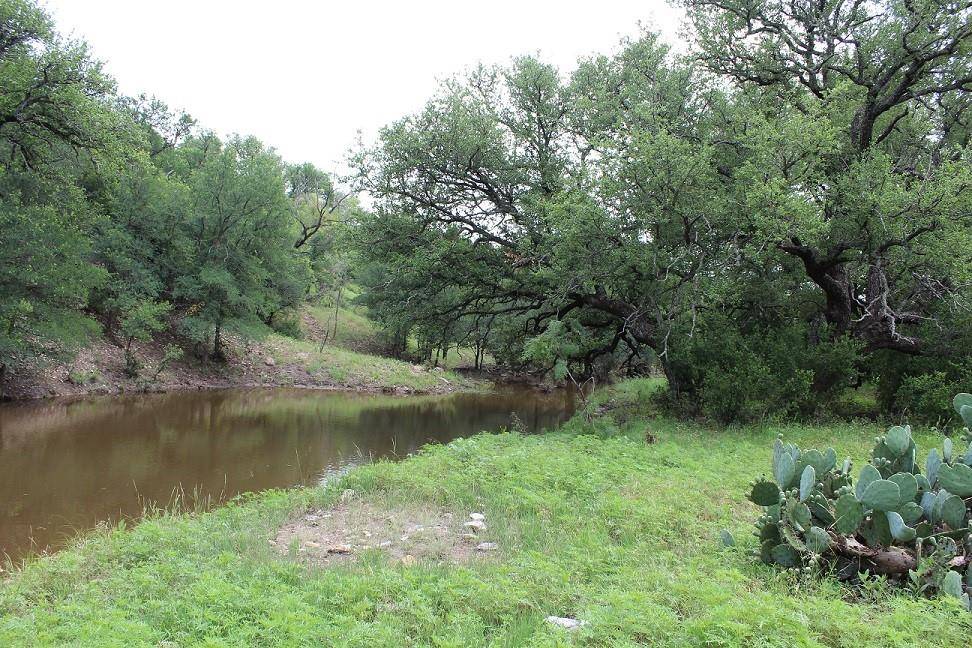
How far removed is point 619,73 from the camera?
15633 mm

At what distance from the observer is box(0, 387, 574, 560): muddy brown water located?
9562 mm

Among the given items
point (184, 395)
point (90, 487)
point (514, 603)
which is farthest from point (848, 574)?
point (184, 395)

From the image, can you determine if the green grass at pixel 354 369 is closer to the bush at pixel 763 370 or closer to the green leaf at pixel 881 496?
the bush at pixel 763 370

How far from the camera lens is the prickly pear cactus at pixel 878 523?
392 centimetres

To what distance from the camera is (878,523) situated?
412cm

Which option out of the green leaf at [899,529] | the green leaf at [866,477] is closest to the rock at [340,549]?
the green leaf at [866,477]

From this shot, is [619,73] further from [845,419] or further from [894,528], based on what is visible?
[894,528]

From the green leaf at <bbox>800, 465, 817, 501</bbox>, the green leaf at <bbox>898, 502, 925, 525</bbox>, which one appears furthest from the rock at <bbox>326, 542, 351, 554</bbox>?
the green leaf at <bbox>898, 502, 925, 525</bbox>

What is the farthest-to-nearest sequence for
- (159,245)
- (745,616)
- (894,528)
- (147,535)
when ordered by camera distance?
(159,245) < (147,535) < (894,528) < (745,616)

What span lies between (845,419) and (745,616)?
12.4 meters

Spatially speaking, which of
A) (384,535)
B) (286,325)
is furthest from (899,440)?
(286,325)

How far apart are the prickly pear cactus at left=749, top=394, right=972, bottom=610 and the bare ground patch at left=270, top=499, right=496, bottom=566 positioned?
9.12 ft

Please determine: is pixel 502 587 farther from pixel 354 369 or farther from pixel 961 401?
pixel 354 369

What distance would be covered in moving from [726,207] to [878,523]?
29.3 ft
